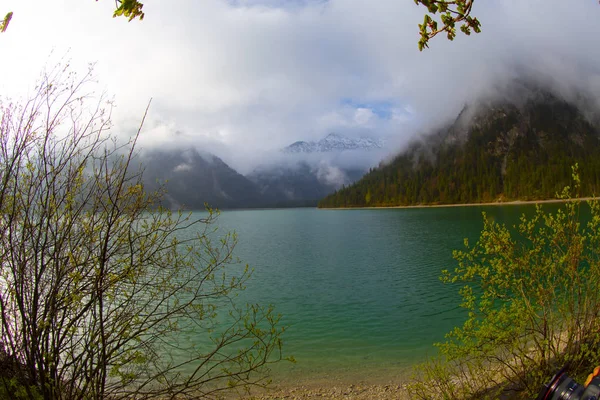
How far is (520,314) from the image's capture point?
7.02 meters

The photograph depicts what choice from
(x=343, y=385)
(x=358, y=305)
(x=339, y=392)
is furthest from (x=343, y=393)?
(x=358, y=305)

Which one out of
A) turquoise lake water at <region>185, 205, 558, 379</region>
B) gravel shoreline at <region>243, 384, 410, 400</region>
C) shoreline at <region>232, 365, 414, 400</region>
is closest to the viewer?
gravel shoreline at <region>243, 384, 410, 400</region>

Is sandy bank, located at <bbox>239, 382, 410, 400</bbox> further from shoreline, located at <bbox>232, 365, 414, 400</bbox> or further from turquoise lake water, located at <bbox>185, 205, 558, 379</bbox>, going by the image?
turquoise lake water, located at <bbox>185, 205, 558, 379</bbox>

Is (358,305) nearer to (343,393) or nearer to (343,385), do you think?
(343,385)

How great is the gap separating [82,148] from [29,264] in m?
1.82

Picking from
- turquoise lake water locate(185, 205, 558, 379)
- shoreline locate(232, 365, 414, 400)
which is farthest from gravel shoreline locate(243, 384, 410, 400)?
turquoise lake water locate(185, 205, 558, 379)

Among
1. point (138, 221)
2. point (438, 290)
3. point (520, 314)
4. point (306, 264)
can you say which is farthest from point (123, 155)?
point (306, 264)

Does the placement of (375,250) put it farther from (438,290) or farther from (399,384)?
(399,384)

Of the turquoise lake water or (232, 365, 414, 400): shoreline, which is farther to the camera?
the turquoise lake water

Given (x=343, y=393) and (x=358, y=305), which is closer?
(x=343, y=393)

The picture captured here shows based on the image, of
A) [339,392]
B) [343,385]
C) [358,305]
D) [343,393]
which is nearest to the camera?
[343,393]

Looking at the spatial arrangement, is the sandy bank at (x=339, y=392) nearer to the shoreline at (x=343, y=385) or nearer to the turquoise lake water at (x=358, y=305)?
the shoreline at (x=343, y=385)

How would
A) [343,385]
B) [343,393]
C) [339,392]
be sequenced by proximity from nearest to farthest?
[343,393] < [339,392] < [343,385]

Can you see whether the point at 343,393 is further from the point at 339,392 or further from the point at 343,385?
the point at 343,385
